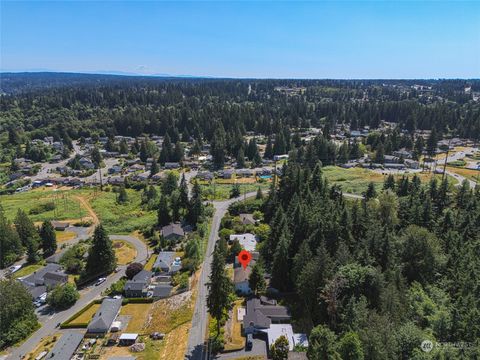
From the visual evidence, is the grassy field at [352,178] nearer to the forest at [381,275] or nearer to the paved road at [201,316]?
the forest at [381,275]

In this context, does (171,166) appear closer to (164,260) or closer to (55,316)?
(164,260)

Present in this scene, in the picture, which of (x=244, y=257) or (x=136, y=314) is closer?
(x=136, y=314)

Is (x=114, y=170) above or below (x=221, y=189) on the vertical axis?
below

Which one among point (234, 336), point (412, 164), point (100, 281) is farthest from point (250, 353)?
point (412, 164)

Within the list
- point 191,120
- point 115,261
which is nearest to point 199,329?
point 115,261

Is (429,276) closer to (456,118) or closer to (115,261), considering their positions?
(115,261)

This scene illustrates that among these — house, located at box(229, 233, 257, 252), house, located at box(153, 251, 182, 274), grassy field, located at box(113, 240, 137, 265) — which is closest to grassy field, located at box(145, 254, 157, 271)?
house, located at box(153, 251, 182, 274)
